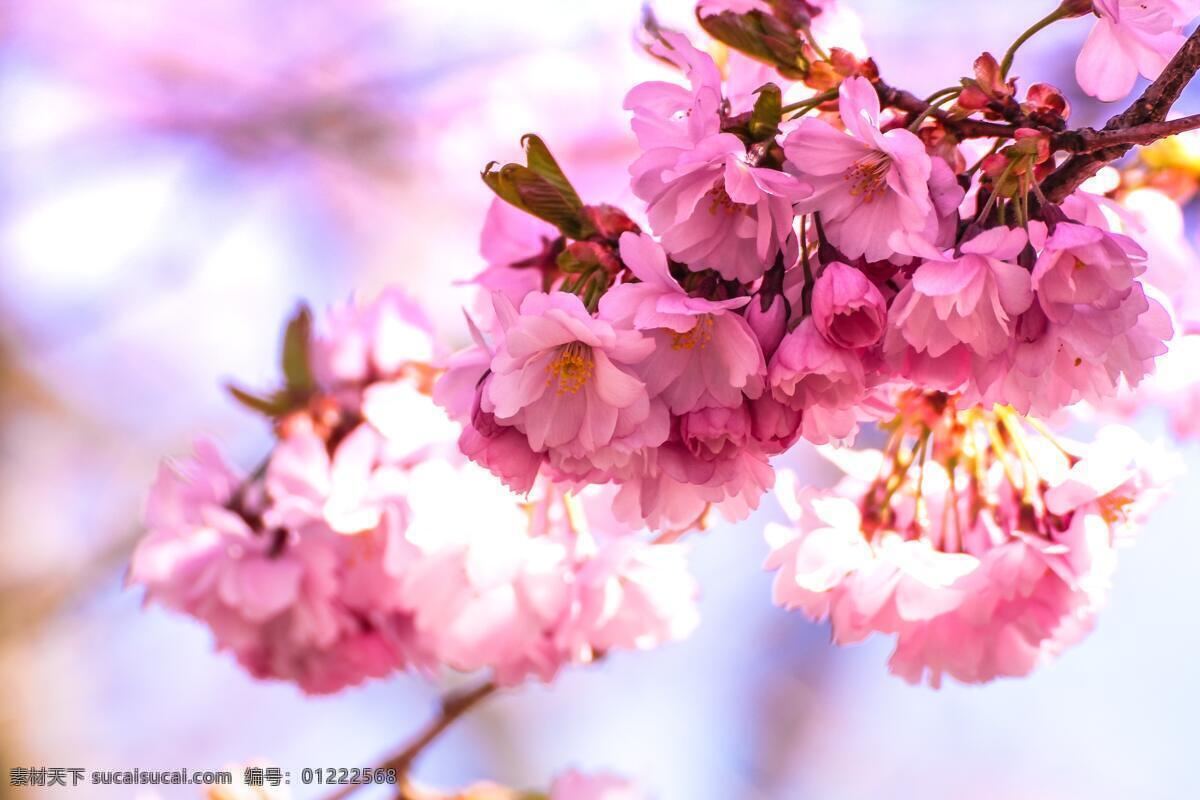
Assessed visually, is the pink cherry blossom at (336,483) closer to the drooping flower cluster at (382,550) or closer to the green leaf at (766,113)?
the drooping flower cluster at (382,550)

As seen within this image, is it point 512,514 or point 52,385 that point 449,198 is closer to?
point 52,385

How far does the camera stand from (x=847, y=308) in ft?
1.83

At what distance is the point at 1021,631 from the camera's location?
809 millimetres

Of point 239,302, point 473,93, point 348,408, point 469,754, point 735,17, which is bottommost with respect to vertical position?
point 469,754

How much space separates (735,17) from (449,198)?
298cm

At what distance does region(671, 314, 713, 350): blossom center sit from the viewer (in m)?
0.58

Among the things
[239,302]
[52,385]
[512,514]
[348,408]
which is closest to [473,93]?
[239,302]

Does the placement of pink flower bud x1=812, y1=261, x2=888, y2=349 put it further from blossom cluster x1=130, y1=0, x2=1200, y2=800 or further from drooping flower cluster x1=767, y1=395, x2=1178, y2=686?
drooping flower cluster x1=767, y1=395, x2=1178, y2=686

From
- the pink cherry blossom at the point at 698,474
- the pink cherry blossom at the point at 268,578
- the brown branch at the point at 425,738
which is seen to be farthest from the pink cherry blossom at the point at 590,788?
the pink cherry blossom at the point at 698,474

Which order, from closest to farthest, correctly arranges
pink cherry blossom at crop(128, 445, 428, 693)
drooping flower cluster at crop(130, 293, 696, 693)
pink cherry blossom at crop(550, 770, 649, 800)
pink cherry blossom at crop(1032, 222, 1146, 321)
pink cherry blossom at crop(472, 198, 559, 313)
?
pink cherry blossom at crop(1032, 222, 1146, 321), pink cherry blossom at crop(472, 198, 559, 313), drooping flower cluster at crop(130, 293, 696, 693), pink cherry blossom at crop(128, 445, 428, 693), pink cherry blossom at crop(550, 770, 649, 800)

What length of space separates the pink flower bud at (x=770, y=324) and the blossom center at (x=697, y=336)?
A: 0.09 ft

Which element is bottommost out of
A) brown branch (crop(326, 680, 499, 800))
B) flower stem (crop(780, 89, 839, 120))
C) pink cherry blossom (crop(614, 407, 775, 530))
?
brown branch (crop(326, 680, 499, 800))

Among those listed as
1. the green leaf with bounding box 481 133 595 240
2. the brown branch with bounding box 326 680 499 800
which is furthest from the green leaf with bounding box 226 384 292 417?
the green leaf with bounding box 481 133 595 240

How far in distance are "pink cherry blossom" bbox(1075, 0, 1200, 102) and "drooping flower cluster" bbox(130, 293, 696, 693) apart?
1.60 ft
